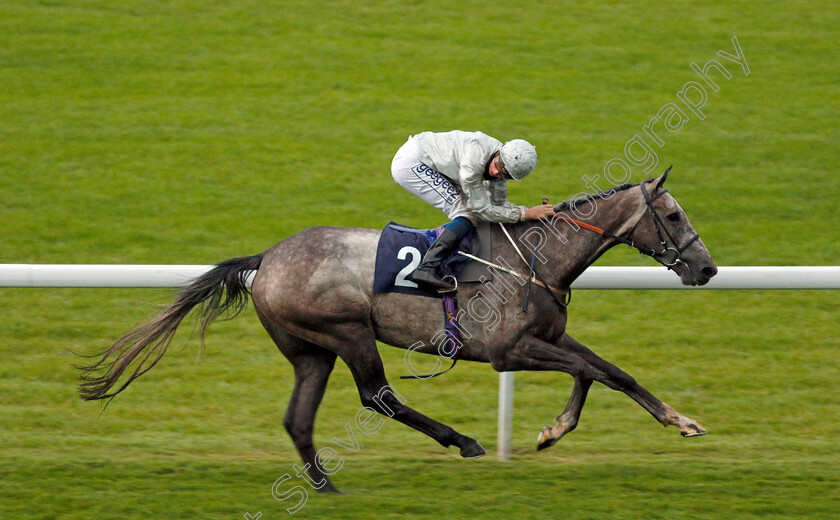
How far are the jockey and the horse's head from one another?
458mm

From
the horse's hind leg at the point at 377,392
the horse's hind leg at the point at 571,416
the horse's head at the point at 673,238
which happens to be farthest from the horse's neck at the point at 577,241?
the horse's hind leg at the point at 377,392

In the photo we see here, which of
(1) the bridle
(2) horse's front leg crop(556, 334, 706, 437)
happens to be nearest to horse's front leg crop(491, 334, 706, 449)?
(2) horse's front leg crop(556, 334, 706, 437)

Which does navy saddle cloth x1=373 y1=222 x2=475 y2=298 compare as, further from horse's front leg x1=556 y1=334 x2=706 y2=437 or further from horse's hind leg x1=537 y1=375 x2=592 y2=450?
horse's hind leg x1=537 y1=375 x2=592 y2=450

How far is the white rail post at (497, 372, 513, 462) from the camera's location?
496cm

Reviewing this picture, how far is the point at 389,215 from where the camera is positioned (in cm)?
850

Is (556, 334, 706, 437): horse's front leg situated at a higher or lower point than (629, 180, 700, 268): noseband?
lower

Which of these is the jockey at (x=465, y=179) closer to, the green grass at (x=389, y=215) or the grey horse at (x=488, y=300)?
the grey horse at (x=488, y=300)

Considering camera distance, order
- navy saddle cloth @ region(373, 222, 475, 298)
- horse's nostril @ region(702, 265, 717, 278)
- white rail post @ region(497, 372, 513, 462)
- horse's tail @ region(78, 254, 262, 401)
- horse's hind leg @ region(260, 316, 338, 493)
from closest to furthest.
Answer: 1. horse's nostril @ region(702, 265, 717, 278)
2. navy saddle cloth @ region(373, 222, 475, 298)
3. horse's hind leg @ region(260, 316, 338, 493)
4. horse's tail @ region(78, 254, 262, 401)
5. white rail post @ region(497, 372, 513, 462)

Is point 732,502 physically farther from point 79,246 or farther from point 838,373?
point 79,246

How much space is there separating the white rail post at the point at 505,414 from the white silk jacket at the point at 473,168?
3.24ft

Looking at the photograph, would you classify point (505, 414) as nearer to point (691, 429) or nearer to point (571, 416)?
point (571, 416)

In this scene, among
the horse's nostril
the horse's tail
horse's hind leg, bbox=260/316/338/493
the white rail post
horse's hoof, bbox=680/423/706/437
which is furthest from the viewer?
the white rail post

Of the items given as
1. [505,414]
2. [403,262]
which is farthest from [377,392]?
[505,414]

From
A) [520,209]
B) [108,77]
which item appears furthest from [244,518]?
[108,77]
